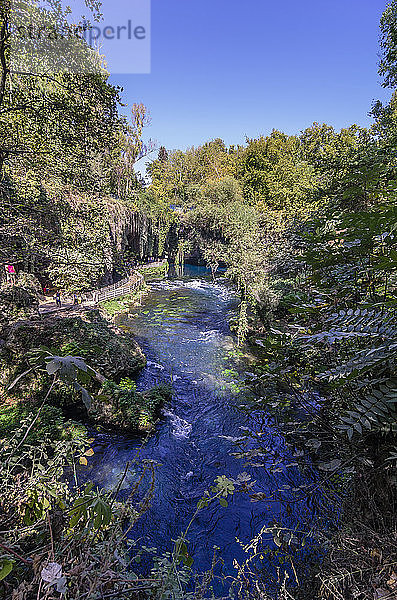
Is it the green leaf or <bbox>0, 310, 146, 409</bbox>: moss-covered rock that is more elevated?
Answer: the green leaf

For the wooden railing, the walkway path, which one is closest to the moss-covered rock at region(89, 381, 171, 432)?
the walkway path

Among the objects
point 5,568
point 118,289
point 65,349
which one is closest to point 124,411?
point 65,349

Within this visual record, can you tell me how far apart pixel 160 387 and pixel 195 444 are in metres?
2.16

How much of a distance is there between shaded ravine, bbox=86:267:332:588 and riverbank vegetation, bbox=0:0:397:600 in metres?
0.36

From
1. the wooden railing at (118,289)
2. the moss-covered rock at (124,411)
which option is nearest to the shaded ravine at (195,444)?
the moss-covered rock at (124,411)

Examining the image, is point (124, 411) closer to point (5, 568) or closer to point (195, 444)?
point (195, 444)

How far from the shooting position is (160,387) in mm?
8016

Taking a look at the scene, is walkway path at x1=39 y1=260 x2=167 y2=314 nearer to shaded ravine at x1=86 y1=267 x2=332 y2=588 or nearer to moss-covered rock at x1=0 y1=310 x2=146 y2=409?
shaded ravine at x1=86 y1=267 x2=332 y2=588

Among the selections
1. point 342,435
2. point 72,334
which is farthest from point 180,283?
point 342,435

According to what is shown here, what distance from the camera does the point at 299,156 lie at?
27.9 metres

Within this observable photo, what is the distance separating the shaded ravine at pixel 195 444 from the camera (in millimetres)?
4223

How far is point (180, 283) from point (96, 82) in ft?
67.2

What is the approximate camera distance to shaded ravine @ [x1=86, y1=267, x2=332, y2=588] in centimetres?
422

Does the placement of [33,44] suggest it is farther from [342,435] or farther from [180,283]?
[180,283]
